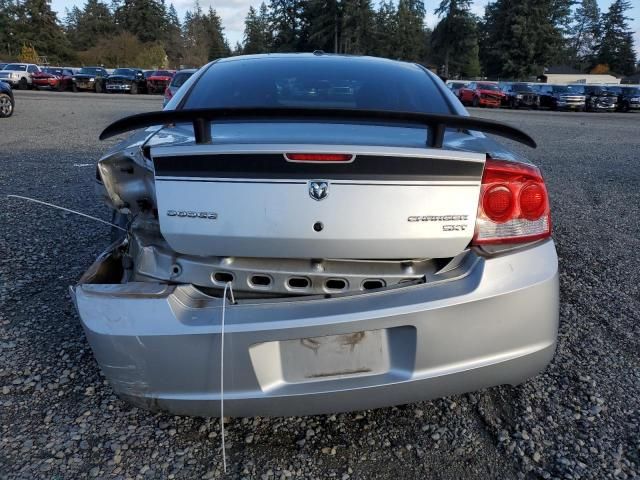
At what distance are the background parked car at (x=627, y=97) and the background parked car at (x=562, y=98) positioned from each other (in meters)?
2.05

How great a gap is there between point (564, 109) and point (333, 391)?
107 feet

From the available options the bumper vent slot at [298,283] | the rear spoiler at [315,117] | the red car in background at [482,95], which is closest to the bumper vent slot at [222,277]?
the bumper vent slot at [298,283]

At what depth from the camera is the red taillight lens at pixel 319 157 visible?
1.77 m

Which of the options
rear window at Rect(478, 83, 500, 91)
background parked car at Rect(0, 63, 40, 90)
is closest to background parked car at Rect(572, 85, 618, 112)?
rear window at Rect(478, 83, 500, 91)

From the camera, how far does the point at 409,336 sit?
5.88ft

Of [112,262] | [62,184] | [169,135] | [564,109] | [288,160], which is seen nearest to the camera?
[288,160]

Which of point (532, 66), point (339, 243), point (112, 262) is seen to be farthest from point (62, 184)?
point (532, 66)

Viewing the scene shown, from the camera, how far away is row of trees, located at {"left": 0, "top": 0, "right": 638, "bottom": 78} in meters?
60.9

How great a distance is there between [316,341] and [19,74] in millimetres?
36857

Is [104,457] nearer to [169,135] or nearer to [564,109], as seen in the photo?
[169,135]

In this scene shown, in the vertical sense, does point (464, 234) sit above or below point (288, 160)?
below

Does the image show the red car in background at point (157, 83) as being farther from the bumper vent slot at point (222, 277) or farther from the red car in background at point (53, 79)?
the bumper vent slot at point (222, 277)

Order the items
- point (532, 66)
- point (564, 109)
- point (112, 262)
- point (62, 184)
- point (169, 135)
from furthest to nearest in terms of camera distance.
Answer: point (532, 66) < point (564, 109) < point (62, 184) < point (112, 262) < point (169, 135)

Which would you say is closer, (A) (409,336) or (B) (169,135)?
(A) (409,336)
